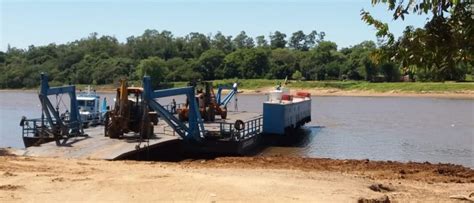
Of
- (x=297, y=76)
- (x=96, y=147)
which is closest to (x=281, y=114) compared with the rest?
(x=96, y=147)

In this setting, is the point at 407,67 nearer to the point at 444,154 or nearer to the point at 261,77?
the point at 444,154

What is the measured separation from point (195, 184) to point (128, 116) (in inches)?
450

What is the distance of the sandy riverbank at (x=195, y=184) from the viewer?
484 inches

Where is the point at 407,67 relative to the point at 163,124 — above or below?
above

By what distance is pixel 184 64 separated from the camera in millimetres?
128125

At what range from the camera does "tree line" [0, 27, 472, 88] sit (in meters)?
120

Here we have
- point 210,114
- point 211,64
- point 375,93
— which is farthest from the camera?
point 211,64

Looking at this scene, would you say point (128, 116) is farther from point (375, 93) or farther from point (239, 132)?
point (375, 93)

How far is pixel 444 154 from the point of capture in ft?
94.9

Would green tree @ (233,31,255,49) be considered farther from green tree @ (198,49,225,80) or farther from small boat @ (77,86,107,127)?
small boat @ (77,86,107,127)

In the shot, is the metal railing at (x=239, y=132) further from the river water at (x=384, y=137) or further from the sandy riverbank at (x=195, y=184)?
the sandy riverbank at (x=195, y=184)

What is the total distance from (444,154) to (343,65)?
92904 millimetres

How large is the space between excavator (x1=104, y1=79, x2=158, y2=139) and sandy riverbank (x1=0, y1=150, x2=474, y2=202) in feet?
16.4

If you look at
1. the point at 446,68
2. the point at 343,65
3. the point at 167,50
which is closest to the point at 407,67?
the point at 446,68
